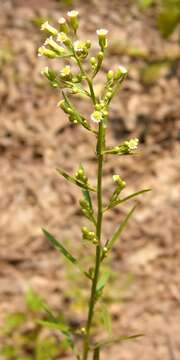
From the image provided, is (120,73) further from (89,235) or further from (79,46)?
(89,235)

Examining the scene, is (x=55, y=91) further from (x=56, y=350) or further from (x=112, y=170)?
(x=56, y=350)

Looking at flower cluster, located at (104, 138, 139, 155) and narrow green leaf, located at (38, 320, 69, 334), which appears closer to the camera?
flower cluster, located at (104, 138, 139, 155)

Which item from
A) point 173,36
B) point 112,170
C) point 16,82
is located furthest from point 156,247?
point 173,36

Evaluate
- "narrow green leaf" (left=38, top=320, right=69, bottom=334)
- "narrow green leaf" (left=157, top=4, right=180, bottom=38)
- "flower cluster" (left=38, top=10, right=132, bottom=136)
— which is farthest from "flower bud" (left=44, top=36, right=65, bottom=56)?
"narrow green leaf" (left=157, top=4, right=180, bottom=38)

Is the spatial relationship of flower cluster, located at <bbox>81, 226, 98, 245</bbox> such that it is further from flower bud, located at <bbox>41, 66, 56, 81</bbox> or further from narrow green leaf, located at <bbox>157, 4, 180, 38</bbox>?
narrow green leaf, located at <bbox>157, 4, 180, 38</bbox>

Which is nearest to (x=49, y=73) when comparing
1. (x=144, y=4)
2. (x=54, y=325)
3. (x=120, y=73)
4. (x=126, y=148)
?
(x=120, y=73)
